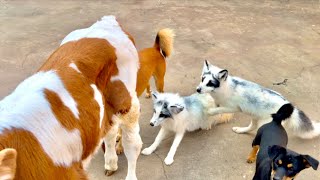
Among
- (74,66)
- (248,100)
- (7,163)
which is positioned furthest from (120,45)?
(248,100)

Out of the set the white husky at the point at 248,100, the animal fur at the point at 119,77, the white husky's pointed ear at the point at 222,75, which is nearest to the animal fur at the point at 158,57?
the white husky at the point at 248,100

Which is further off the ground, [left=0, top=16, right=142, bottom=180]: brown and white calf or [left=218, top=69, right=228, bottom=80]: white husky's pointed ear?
[left=0, top=16, right=142, bottom=180]: brown and white calf

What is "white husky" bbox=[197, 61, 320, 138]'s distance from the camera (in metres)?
3.80

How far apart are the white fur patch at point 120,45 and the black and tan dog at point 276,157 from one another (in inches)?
41.4

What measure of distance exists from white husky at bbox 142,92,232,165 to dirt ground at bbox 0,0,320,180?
0.09 m

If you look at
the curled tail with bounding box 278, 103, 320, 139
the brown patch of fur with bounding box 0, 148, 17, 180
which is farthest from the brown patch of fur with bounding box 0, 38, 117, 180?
the curled tail with bounding box 278, 103, 320, 139

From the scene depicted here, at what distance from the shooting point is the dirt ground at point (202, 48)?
3.72 m

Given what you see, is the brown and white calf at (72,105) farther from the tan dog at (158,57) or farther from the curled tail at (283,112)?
the curled tail at (283,112)

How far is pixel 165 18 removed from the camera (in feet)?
20.5

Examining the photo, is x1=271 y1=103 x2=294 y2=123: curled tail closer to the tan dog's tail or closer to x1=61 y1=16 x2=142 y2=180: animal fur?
x1=61 y1=16 x2=142 y2=180: animal fur

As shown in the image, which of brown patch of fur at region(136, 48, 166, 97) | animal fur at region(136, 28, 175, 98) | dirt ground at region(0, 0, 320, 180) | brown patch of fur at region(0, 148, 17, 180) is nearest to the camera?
brown patch of fur at region(0, 148, 17, 180)

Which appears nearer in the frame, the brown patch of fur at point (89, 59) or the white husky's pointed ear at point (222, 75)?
the brown patch of fur at point (89, 59)

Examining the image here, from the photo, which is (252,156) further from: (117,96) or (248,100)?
(117,96)

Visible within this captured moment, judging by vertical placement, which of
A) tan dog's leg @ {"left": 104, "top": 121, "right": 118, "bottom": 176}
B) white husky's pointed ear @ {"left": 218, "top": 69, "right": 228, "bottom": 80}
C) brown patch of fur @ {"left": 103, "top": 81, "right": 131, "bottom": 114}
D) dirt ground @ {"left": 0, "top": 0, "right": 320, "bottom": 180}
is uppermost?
brown patch of fur @ {"left": 103, "top": 81, "right": 131, "bottom": 114}
